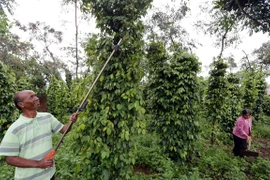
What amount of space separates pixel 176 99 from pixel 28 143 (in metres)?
3.20

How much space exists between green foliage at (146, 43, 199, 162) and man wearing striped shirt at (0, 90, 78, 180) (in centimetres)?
Answer: 285

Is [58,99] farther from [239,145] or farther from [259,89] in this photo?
[259,89]

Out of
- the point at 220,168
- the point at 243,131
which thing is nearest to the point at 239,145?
the point at 243,131

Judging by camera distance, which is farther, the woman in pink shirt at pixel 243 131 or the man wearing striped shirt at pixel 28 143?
the woman in pink shirt at pixel 243 131

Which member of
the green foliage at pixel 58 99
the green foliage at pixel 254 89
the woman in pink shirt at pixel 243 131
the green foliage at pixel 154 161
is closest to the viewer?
the green foliage at pixel 154 161

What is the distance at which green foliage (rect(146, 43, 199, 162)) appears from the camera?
4.19 meters

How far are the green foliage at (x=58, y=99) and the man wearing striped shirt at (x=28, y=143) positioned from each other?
7123 millimetres

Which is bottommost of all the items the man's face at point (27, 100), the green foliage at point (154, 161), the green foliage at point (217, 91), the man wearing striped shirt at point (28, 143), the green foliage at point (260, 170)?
the green foliage at point (154, 161)

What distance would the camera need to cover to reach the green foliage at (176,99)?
4188 millimetres

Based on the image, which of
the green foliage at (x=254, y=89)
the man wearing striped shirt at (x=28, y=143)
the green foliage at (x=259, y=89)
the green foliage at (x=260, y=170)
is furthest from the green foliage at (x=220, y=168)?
the green foliage at (x=259, y=89)

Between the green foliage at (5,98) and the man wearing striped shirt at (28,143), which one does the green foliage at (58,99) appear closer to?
the green foliage at (5,98)

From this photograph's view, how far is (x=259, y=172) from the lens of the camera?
4.11 metres

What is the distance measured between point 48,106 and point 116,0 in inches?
371

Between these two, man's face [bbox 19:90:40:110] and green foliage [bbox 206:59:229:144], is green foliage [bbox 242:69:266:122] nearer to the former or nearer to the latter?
green foliage [bbox 206:59:229:144]
